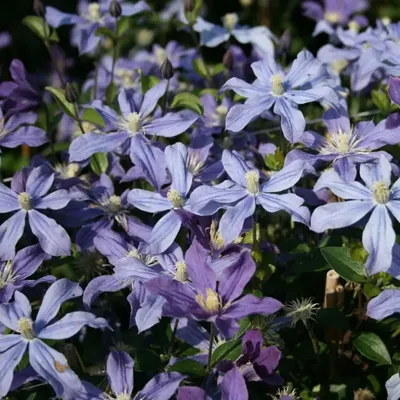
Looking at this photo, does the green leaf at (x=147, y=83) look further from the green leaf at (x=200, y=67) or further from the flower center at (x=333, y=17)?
the flower center at (x=333, y=17)

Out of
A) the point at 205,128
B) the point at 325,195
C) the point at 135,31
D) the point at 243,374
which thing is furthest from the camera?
the point at 135,31

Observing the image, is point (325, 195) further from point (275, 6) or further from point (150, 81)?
point (275, 6)

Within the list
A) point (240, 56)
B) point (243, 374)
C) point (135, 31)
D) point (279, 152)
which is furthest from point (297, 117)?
point (135, 31)

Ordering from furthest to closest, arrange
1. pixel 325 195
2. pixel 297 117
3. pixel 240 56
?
pixel 240 56 < pixel 325 195 < pixel 297 117

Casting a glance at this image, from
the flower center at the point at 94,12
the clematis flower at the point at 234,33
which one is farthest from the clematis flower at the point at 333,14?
the flower center at the point at 94,12

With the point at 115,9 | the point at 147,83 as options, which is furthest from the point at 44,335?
the point at 115,9

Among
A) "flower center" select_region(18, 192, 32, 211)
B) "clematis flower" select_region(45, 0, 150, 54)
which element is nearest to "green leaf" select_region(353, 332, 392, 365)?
"flower center" select_region(18, 192, 32, 211)

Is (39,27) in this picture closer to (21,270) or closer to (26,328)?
(21,270)
